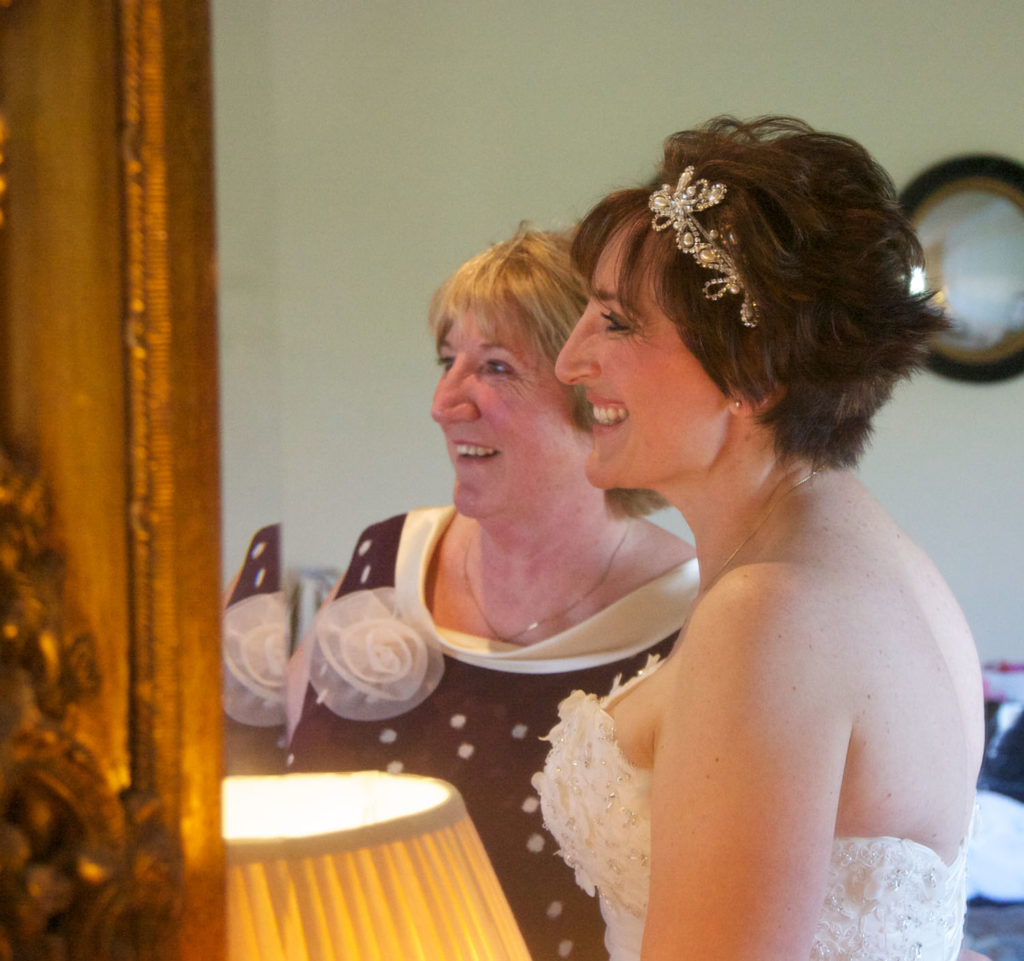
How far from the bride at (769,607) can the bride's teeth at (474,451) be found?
19 centimetres

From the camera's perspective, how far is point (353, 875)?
429 millimetres

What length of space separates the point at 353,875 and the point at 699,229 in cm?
55

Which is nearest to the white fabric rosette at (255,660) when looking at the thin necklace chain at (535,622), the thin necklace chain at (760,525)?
the thin necklace chain at (760,525)

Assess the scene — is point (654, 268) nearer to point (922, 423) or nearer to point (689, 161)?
point (689, 161)

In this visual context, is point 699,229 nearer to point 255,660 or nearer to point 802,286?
point 802,286

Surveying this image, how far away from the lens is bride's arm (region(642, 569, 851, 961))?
2.02 ft

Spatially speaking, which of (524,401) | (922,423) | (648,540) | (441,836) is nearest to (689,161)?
(524,401)

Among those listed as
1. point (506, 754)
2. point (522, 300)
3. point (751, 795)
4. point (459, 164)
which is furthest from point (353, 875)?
point (459, 164)

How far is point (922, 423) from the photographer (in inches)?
95.8

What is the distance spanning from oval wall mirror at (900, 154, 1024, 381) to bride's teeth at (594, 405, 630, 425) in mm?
1792

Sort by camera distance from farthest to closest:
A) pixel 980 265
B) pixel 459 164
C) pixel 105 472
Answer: pixel 980 265
pixel 459 164
pixel 105 472

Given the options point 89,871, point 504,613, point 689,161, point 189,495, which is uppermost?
point 689,161

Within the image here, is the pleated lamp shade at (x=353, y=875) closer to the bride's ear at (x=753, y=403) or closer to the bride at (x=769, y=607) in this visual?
→ the bride at (x=769, y=607)

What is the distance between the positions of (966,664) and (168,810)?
0.66 meters
